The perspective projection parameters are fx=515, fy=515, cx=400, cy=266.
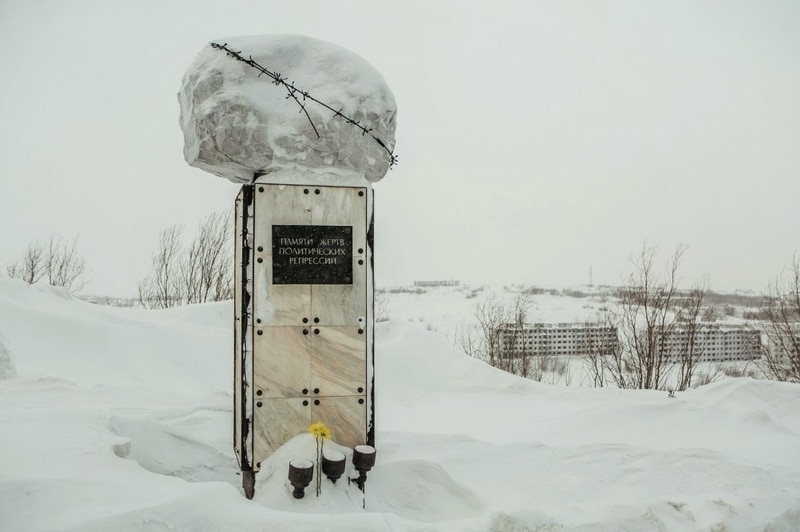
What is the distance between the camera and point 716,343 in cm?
1276

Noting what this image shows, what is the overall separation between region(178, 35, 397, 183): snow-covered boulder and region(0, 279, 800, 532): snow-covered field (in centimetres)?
187

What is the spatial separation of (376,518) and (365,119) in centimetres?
252

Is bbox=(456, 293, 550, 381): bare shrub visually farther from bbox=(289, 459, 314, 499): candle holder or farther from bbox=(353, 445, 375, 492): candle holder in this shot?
bbox=(289, 459, 314, 499): candle holder

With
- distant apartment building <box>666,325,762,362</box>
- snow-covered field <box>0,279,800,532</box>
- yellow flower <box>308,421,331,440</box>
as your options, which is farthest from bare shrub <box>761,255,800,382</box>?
yellow flower <box>308,421,331,440</box>

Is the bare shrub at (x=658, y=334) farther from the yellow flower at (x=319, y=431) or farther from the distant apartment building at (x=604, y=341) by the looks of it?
the yellow flower at (x=319, y=431)

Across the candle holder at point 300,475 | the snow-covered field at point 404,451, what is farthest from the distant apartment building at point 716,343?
the candle holder at point 300,475

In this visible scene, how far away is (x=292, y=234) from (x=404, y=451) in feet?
6.05

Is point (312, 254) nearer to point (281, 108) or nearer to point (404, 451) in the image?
point (281, 108)

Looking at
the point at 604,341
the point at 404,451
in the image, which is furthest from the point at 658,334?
the point at 404,451

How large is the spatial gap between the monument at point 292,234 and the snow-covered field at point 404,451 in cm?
29

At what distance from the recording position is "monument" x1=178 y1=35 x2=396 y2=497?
3338mm

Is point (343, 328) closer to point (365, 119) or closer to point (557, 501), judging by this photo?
point (365, 119)

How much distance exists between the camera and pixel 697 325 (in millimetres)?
11352

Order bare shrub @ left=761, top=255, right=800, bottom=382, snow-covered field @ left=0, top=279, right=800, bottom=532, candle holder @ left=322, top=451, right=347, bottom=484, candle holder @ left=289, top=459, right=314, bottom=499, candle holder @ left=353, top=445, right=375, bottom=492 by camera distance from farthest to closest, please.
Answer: bare shrub @ left=761, top=255, right=800, bottom=382
candle holder @ left=353, top=445, right=375, bottom=492
candle holder @ left=322, top=451, right=347, bottom=484
candle holder @ left=289, top=459, right=314, bottom=499
snow-covered field @ left=0, top=279, right=800, bottom=532
